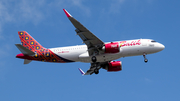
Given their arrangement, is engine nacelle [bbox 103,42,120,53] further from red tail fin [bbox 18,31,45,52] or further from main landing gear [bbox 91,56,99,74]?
red tail fin [bbox 18,31,45,52]

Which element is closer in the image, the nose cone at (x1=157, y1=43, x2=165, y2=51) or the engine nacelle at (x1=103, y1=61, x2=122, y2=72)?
the nose cone at (x1=157, y1=43, x2=165, y2=51)

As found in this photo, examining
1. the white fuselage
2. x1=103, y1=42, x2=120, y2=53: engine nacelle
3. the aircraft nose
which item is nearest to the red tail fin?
the white fuselage

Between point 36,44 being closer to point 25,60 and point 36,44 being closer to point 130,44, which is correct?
point 25,60

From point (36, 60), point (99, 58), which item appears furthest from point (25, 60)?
point (99, 58)

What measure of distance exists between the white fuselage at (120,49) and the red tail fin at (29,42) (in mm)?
3396

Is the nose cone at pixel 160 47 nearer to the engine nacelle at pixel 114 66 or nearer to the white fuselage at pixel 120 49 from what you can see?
the white fuselage at pixel 120 49

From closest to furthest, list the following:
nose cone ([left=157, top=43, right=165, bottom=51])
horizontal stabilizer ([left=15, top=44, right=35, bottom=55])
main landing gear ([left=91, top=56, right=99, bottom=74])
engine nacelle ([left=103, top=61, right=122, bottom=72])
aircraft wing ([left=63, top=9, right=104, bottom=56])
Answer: aircraft wing ([left=63, top=9, right=104, bottom=56]) < horizontal stabilizer ([left=15, top=44, right=35, bottom=55]) < main landing gear ([left=91, top=56, right=99, bottom=74]) < nose cone ([left=157, top=43, right=165, bottom=51]) < engine nacelle ([left=103, top=61, right=122, bottom=72])

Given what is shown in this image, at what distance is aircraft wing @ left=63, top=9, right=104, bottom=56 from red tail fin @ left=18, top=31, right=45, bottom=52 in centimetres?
957

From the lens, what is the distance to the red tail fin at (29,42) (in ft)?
179

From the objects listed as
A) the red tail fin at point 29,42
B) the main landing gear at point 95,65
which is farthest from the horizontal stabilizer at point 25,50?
the main landing gear at point 95,65

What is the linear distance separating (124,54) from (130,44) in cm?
213

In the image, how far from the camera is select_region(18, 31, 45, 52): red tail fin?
54.7 m

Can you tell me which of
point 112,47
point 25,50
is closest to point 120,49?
point 112,47

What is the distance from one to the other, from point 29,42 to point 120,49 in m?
18.2
